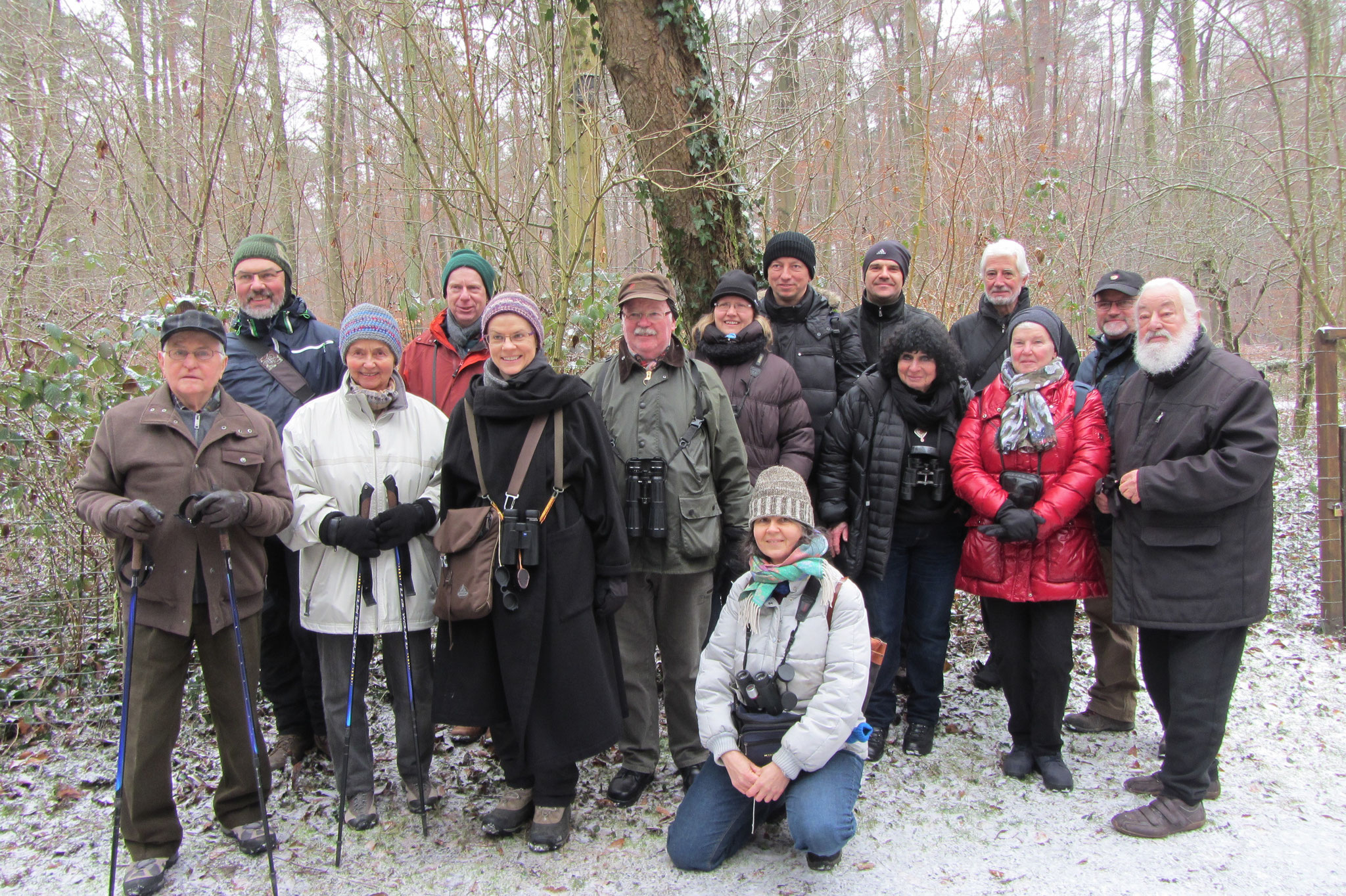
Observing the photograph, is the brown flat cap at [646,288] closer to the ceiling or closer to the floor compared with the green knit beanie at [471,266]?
closer to the floor

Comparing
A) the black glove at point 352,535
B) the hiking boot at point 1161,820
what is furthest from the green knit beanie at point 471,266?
the hiking boot at point 1161,820

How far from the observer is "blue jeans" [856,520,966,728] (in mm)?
3801

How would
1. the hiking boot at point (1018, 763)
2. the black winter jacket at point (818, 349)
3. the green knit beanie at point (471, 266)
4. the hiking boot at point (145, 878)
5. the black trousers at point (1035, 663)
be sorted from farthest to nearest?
the black winter jacket at point (818, 349), the green knit beanie at point (471, 266), the hiking boot at point (1018, 763), the black trousers at point (1035, 663), the hiking boot at point (145, 878)

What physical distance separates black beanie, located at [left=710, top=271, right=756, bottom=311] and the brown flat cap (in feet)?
1.16

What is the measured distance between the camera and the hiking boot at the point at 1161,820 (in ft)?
10.2

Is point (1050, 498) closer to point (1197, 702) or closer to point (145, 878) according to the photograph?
point (1197, 702)

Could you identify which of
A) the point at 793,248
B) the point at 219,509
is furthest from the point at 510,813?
the point at 793,248

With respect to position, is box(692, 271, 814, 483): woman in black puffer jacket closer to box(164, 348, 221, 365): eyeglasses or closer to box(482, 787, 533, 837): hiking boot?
box(482, 787, 533, 837): hiking boot

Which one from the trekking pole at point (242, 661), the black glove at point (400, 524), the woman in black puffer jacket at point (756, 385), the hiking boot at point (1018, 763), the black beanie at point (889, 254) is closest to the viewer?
the trekking pole at point (242, 661)

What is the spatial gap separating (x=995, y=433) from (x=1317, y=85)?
28.8 feet

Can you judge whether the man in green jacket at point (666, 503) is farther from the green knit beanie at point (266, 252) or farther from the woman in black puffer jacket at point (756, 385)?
the green knit beanie at point (266, 252)

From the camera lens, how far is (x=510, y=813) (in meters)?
3.21

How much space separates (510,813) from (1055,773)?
2353 millimetres

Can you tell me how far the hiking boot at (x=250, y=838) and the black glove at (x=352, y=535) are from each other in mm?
1128
